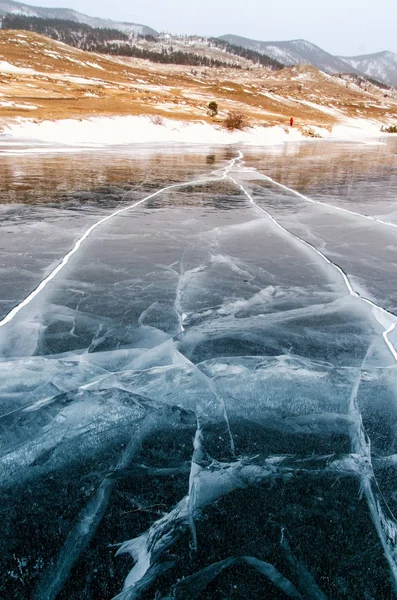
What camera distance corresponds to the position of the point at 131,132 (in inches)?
1641

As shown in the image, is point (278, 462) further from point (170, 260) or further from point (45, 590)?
point (170, 260)

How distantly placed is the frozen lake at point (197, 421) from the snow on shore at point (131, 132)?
1250 inches

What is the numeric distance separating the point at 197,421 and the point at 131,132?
4338 cm

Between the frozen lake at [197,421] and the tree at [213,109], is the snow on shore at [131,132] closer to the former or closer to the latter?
the tree at [213,109]

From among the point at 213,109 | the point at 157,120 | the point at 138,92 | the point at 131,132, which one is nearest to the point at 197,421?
the point at 131,132

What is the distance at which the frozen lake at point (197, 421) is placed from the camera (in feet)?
7.93

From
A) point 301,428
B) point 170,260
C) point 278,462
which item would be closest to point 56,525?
point 278,462

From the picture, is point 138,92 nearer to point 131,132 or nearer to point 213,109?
point 213,109

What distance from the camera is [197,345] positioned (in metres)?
4.69

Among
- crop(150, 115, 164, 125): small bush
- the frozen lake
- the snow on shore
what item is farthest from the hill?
the frozen lake

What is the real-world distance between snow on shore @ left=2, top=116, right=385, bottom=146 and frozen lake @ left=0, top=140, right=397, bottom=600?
3174cm

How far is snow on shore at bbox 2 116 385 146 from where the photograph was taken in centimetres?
3512

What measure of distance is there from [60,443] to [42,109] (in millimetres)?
46878

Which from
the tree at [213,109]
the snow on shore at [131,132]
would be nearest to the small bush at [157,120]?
the snow on shore at [131,132]
